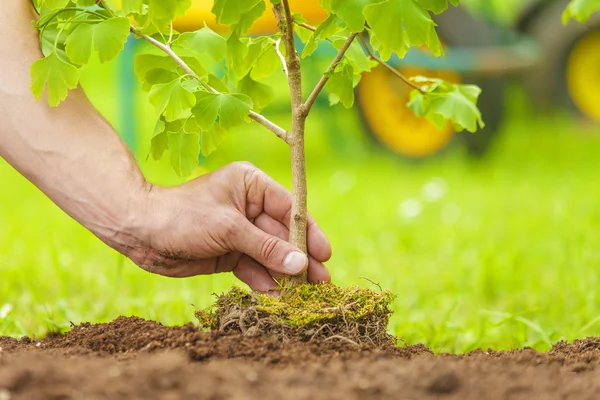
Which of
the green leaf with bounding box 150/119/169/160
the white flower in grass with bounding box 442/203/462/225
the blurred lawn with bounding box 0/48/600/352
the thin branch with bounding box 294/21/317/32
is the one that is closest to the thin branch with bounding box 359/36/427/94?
Result: the thin branch with bounding box 294/21/317/32

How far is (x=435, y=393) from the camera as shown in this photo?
1.33 meters

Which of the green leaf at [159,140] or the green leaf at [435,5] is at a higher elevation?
the green leaf at [435,5]

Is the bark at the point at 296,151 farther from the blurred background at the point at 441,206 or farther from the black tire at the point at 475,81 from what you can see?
the black tire at the point at 475,81

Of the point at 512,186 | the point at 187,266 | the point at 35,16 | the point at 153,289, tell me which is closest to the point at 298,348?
the point at 187,266

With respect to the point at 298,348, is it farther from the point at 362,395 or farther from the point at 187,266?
the point at 187,266

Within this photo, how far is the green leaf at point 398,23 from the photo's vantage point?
158 cm

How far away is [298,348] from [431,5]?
71cm

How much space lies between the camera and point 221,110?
179cm

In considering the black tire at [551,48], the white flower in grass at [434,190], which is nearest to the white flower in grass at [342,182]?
the white flower in grass at [434,190]

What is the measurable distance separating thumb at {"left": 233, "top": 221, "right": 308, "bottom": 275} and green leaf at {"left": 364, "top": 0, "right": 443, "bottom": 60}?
0.52 meters

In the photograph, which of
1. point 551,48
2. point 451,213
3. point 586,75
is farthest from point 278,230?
point 586,75

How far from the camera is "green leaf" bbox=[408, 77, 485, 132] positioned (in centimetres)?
202

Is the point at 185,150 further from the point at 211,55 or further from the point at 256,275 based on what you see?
the point at 256,275

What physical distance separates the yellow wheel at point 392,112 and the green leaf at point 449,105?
392cm
